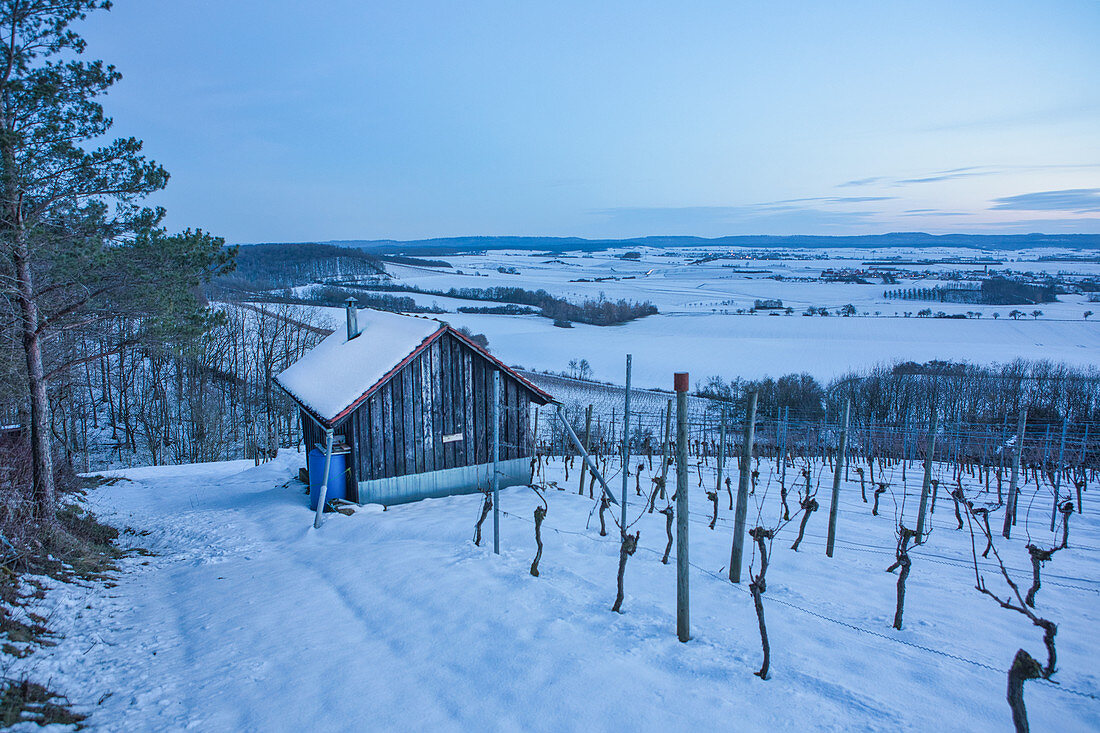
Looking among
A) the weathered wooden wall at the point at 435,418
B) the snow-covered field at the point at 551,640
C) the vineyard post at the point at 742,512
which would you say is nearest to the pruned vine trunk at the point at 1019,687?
the snow-covered field at the point at 551,640

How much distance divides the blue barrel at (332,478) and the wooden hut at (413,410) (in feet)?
0.40

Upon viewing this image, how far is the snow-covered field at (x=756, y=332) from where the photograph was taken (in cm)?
4766

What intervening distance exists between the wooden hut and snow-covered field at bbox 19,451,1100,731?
2.56 m

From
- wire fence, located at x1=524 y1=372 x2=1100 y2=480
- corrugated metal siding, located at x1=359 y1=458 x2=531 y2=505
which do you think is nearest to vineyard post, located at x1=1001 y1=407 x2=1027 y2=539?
wire fence, located at x1=524 y1=372 x2=1100 y2=480

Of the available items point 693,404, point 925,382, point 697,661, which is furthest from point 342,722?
point 925,382

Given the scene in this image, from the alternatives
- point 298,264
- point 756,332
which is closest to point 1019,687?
point 756,332

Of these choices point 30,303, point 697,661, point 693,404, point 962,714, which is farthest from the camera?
point 693,404

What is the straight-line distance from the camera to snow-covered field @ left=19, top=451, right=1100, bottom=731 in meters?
4.64

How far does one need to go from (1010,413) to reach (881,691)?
3656cm

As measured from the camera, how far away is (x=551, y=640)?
18.8 feet

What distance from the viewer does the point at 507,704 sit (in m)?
4.77

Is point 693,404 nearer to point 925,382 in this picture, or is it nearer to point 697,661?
point 925,382

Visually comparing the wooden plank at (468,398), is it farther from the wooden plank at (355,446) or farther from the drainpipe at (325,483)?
the drainpipe at (325,483)

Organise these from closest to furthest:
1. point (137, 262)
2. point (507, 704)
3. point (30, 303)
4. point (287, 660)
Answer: point (507, 704) → point (287, 660) → point (30, 303) → point (137, 262)
